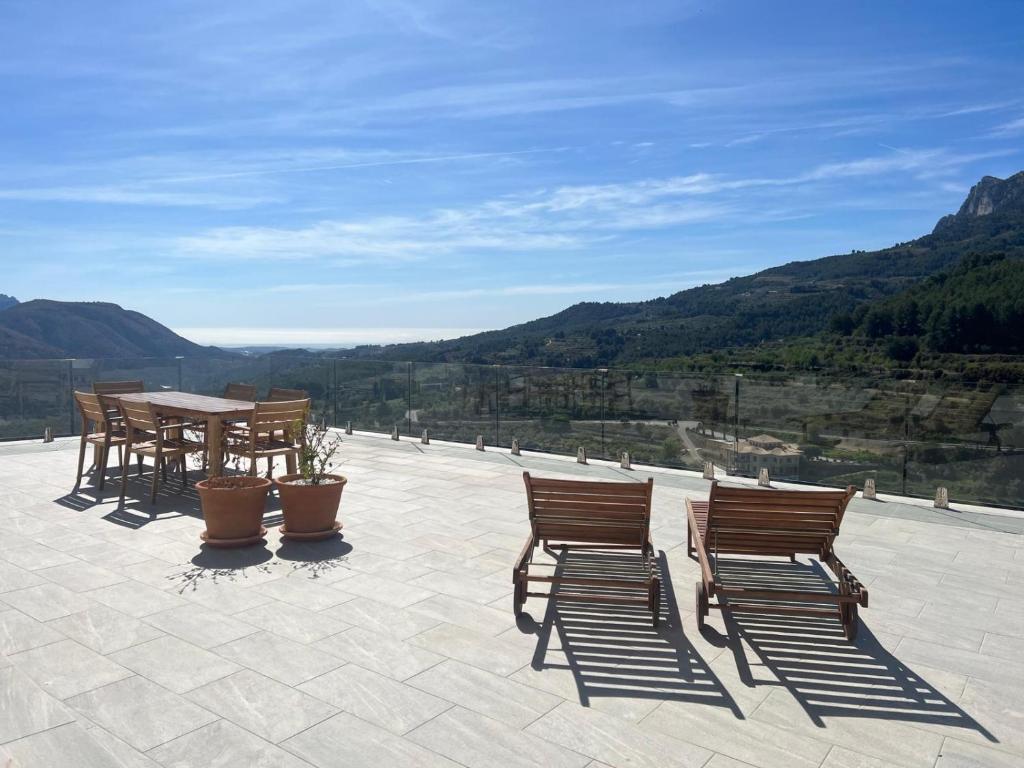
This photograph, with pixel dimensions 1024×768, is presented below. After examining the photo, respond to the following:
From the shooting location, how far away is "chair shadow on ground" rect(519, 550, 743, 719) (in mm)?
3275

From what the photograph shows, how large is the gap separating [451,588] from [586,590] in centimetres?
82

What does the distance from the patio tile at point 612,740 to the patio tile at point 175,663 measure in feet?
4.82

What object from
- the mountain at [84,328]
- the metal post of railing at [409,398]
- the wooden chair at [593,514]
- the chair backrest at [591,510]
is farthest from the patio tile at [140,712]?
the mountain at [84,328]

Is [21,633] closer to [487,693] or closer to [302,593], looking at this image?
[302,593]

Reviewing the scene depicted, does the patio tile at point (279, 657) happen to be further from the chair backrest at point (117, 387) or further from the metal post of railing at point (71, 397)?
the metal post of railing at point (71, 397)

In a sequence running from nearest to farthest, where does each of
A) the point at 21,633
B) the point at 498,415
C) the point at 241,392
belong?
1. the point at 21,633
2. the point at 241,392
3. the point at 498,415

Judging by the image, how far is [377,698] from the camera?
3.16 m

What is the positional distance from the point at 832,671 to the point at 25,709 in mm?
3455

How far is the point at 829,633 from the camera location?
13.0 feet

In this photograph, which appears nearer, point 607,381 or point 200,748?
point 200,748

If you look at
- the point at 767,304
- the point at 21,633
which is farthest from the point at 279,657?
A: the point at 767,304

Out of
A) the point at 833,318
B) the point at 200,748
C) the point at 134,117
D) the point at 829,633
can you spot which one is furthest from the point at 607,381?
the point at 833,318

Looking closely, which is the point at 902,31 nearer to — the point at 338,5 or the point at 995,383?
the point at 995,383

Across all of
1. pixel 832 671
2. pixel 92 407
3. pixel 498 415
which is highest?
pixel 92 407
